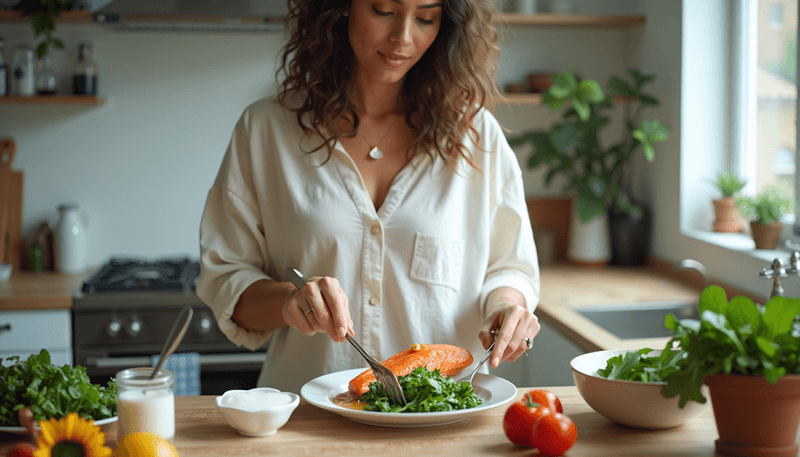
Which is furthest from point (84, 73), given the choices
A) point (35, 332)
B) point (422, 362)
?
point (422, 362)

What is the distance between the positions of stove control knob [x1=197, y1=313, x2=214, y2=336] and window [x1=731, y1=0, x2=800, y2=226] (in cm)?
189

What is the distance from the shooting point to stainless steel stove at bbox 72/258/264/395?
2609 millimetres

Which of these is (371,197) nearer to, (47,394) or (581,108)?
(47,394)

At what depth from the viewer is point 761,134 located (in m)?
2.66

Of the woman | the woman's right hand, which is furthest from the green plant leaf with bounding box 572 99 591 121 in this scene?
the woman's right hand

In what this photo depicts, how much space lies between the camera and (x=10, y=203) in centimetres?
306

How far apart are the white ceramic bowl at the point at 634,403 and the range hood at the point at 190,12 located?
2022 mm

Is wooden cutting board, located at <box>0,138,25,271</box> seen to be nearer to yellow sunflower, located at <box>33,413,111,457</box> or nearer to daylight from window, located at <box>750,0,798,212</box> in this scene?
yellow sunflower, located at <box>33,413,111,457</box>

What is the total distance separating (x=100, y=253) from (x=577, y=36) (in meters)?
2.16

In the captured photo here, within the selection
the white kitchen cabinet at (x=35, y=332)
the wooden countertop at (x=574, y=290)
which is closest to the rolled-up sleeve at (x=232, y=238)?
the wooden countertop at (x=574, y=290)

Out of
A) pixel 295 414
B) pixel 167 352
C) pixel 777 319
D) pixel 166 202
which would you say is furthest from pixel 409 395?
pixel 166 202

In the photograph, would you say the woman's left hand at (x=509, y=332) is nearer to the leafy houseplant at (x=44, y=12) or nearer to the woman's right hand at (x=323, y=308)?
the woman's right hand at (x=323, y=308)

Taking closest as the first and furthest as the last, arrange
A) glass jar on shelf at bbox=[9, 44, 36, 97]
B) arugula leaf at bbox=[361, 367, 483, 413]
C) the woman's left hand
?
arugula leaf at bbox=[361, 367, 483, 413], the woman's left hand, glass jar on shelf at bbox=[9, 44, 36, 97]

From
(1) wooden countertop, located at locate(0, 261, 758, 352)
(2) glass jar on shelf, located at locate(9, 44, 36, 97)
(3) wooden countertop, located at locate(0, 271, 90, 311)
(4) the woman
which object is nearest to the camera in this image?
(4) the woman
